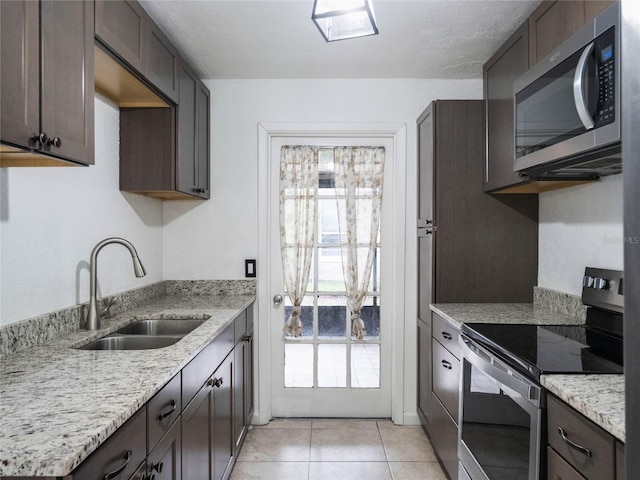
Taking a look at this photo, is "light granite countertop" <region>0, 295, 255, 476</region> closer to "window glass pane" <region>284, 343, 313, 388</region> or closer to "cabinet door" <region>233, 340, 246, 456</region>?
"cabinet door" <region>233, 340, 246, 456</region>

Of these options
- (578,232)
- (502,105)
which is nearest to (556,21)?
(502,105)

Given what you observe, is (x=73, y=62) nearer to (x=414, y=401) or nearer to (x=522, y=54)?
(x=522, y=54)

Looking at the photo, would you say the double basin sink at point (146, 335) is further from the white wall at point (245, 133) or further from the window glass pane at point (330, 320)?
the window glass pane at point (330, 320)

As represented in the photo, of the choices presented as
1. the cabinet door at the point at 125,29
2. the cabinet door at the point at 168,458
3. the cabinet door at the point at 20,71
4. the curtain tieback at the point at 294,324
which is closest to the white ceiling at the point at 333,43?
the cabinet door at the point at 125,29

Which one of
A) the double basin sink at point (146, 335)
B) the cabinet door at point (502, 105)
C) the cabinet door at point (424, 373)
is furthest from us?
the cabinet door at point (424, 373)

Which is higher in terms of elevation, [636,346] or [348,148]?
[348,148]

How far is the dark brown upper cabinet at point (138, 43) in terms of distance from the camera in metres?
1.60

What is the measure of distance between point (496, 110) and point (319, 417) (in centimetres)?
231

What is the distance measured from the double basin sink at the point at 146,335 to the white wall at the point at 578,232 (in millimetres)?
1924

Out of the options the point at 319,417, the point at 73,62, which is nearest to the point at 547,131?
the point at 73,62

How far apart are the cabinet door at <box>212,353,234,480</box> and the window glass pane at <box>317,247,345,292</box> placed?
99cm

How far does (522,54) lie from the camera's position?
2.09 m

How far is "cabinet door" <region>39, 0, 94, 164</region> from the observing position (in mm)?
1229

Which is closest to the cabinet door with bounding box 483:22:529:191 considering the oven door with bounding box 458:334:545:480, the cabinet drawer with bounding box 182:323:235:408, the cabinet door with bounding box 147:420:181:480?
the oven door with bounding box 458:334:545:480
